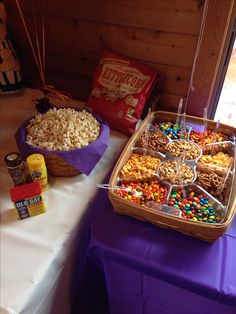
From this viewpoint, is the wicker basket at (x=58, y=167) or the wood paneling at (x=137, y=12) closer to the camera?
Answer: the wicker basket at (x=58, y=167)

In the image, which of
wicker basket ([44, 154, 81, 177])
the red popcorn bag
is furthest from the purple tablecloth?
the red popcorn bag

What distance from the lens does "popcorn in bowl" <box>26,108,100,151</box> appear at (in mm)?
894

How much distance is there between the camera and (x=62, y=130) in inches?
36.3

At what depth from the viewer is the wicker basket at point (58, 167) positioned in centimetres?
87

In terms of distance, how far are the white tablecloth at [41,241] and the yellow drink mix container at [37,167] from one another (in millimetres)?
75

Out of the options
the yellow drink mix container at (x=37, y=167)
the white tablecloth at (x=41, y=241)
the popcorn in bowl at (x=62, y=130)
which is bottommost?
the white tablecloth at (x=41, y=241)

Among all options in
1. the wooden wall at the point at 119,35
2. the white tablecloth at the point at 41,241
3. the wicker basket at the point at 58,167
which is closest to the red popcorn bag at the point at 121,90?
the wooden wall at the point at 119,35

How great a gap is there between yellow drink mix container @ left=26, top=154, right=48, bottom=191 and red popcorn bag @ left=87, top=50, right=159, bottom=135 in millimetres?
416

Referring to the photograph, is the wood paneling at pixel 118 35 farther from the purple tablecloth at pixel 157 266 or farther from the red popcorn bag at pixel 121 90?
the purple tablecloth at pixel 157 266

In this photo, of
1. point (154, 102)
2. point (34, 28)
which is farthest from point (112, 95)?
point (34, 28)

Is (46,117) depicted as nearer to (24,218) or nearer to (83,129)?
(83,129)

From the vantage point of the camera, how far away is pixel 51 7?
3.97 feet

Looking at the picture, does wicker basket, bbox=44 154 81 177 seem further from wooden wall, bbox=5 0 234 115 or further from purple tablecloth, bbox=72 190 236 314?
wooden wall, bbox=5 0 234 115

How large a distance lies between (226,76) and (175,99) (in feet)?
0.76
